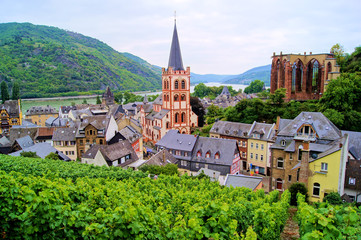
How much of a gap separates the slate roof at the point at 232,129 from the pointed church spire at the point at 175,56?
1967cm

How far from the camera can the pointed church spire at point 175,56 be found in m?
63.1

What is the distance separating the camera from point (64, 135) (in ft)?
153

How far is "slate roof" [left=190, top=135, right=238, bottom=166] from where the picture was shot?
129ft

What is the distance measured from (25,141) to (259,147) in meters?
39.6

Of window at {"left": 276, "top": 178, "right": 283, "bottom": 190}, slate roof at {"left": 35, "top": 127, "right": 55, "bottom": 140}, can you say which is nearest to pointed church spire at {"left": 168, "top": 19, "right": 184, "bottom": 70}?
slate roof at {"left": 35, "top": 127, "right": 55, "bottom": 140}

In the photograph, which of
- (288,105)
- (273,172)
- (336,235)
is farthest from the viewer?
(288,105)

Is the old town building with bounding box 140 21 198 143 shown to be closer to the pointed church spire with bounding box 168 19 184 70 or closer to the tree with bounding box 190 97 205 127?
the pointed church spire with bounding box 168 19 184 70

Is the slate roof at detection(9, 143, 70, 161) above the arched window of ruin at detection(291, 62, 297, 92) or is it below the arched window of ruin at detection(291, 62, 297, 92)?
below

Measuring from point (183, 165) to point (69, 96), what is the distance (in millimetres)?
155705

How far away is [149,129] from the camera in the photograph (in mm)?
69125

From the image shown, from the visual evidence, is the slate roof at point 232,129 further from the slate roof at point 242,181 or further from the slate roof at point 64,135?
the slate roof at point 64,135

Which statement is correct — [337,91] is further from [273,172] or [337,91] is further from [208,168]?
[208,168]

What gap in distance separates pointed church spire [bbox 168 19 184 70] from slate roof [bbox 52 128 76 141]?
88.5 ft

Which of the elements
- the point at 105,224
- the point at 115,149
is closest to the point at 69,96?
the point at 115,149
